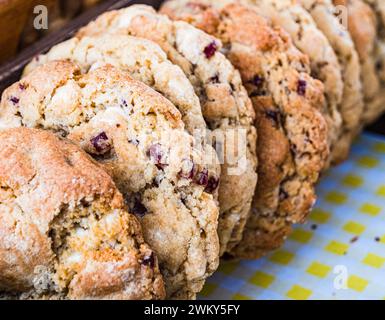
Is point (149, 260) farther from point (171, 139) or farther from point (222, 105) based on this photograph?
point (222, 105)

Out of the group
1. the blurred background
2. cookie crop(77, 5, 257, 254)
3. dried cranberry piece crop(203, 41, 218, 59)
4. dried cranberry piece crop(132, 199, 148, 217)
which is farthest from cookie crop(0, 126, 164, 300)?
the blurred background

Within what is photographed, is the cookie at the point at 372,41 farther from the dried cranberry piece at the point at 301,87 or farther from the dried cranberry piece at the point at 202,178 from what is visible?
the dried cranberry piece at the point at 202,178

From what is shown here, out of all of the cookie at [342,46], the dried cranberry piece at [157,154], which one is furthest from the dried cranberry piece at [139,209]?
the cookie at [342,46]

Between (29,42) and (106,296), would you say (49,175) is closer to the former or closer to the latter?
(106,296)

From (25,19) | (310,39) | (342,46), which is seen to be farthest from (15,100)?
(342,46)

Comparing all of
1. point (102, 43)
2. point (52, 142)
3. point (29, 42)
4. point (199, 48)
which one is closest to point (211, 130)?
point (199, 48)

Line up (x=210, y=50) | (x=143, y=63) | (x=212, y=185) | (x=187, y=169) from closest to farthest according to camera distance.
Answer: (x=187, y=169) → (x=212, y=185) → (x=143, y=63) → (x=210, y=50)
